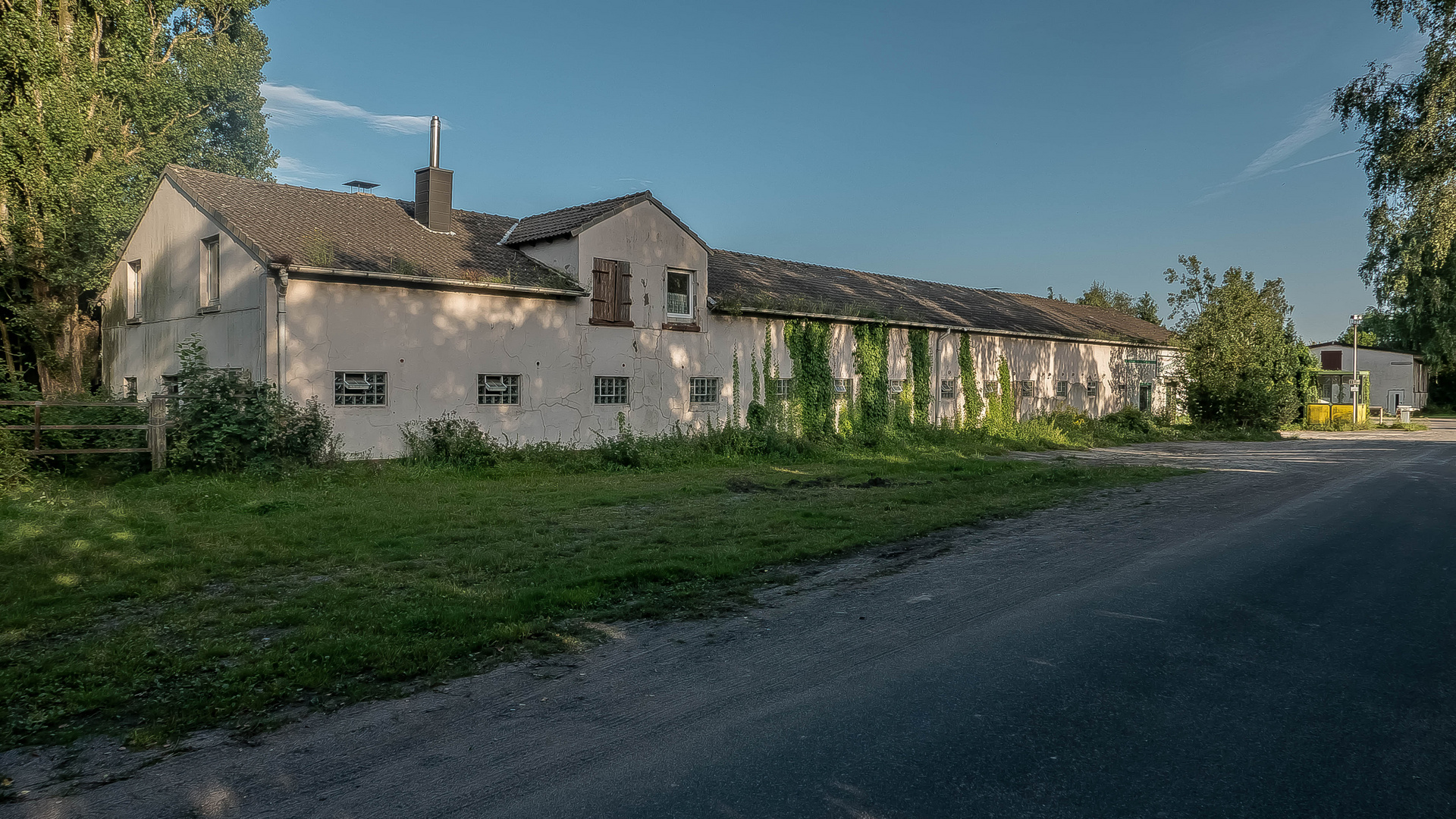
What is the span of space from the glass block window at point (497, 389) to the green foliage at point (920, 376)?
1337 centimetres

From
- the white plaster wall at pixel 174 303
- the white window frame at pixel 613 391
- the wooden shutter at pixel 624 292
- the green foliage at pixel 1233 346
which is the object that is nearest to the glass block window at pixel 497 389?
the white window frame at pixel 613 391

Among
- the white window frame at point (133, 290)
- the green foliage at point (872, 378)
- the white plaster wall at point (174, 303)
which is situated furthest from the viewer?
the green foliage at point (872, 378)

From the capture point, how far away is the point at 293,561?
8.12 meters

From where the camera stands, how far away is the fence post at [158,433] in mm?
→ 13922

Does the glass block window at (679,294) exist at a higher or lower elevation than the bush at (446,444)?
higher

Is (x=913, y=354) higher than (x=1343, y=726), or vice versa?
(x=913, y=354)

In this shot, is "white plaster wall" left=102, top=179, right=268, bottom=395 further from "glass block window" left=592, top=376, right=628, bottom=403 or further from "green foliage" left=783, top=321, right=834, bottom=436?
"green foliage" left=783, top=321, right=834, bottom=436

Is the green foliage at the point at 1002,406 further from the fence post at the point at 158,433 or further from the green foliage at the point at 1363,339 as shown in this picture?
the green foliage at the point at 1363,339

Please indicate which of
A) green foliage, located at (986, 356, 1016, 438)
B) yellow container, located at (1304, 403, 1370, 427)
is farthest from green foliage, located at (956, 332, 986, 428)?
yellow container, located at (1304, 403, 1370, 427)

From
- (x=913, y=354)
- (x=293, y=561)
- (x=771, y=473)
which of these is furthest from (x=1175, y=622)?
(x=913, y=354)

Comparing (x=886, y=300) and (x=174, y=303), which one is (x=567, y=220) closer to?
(x=174, y=303)

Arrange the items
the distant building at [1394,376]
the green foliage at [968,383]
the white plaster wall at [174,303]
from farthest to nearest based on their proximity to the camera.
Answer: the distant building at [1394,376]
the green foliage at [968,383]
the white plaster wall at [174,303]

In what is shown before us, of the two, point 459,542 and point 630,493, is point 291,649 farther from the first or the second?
point 630,493

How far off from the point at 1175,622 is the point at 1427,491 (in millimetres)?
12023
